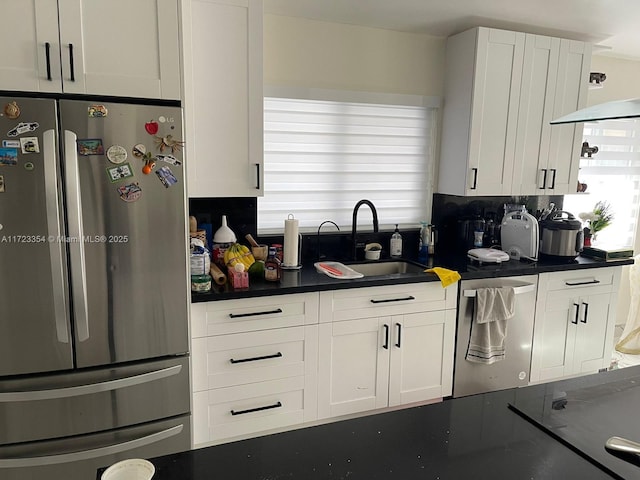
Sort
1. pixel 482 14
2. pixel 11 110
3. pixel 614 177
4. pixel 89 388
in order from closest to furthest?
pixel 11 110 < pixel 89 388 < pixel 482 14 < pixel 614 177

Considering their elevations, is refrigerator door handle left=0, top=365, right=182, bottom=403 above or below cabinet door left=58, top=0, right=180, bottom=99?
below

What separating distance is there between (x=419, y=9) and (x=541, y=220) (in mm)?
1780

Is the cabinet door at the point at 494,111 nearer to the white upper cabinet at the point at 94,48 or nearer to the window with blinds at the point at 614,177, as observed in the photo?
the window with blinds at the point at 614,177

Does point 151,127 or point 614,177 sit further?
point 614,177

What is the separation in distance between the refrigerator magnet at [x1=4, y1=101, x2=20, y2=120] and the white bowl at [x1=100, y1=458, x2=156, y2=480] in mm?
1404

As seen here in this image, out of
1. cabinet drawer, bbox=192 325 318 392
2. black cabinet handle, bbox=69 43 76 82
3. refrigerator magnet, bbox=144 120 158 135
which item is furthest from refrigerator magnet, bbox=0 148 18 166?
cabinet drawer, bbox=192 325 318 392

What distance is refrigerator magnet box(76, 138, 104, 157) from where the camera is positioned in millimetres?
1839

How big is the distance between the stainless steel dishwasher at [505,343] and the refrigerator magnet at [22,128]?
88.6 inches

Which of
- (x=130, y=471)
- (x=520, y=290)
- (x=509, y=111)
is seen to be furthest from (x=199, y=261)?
(x=509, y=111)

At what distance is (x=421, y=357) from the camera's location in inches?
109

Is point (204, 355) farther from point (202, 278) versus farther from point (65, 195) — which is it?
point (65, 195)

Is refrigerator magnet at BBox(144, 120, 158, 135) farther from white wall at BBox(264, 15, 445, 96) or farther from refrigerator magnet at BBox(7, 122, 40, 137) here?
white wall at BBox(264, 15, 445, 96)

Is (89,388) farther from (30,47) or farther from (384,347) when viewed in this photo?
(384,347)

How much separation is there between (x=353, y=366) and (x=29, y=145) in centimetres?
183
